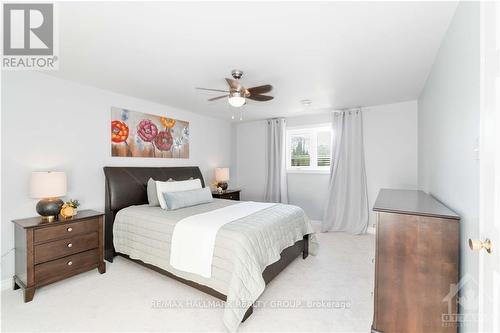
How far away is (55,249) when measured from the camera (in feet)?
7.61

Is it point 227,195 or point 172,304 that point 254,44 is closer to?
point 172,304

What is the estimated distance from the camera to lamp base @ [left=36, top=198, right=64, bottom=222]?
236 centimetres

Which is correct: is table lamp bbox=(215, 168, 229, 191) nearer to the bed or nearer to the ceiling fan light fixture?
the bed

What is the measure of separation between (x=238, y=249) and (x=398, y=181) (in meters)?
3.41

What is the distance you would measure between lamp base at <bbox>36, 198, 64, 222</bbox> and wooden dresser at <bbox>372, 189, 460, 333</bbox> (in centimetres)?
308

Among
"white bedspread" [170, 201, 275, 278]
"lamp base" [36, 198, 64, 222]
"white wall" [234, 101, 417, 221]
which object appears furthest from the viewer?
"white wall" [234, 101, 417, 221]

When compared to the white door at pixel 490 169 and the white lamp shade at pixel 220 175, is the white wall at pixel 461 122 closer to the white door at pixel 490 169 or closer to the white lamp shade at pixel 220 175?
the white door at pixel 490 169

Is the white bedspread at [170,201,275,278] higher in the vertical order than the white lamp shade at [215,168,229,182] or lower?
lower

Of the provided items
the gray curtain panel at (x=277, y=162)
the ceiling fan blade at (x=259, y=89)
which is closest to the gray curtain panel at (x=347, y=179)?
the gray curtain panel at (x=277, y=162)

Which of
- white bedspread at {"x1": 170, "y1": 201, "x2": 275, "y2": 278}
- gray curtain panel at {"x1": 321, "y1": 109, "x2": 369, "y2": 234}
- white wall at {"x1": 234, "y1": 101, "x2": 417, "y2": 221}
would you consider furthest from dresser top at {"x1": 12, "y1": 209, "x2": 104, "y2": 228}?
gray curtain panel at {"x1": 321, "y1": 109, "x2": 369, "y2": 234}

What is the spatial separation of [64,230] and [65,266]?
1.26ft

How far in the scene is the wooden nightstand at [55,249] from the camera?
216cm

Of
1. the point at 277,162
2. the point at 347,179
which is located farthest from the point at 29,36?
the point at 347,179

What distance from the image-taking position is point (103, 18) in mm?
1641
